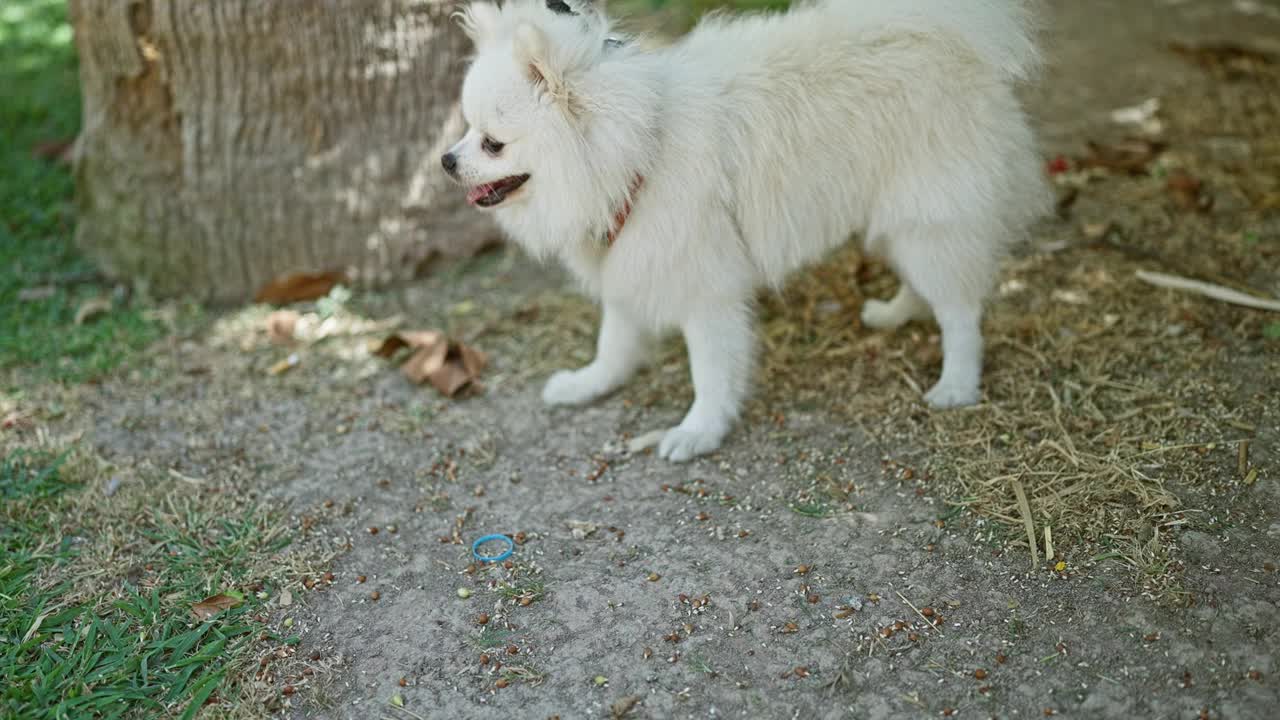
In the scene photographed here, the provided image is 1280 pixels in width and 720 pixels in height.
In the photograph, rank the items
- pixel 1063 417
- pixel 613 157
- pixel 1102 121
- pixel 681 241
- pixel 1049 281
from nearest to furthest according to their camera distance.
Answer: pixel 613 157 → pixel 681 241 → pixel 1063 417 → pixel 1049 281 → pixel 1102 121

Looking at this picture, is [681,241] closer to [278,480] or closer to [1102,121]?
[278,480]

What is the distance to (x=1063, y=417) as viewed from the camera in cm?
347

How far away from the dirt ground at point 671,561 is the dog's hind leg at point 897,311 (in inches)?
14.2

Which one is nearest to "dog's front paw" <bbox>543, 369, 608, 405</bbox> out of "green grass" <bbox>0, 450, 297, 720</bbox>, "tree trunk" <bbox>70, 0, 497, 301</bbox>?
"green grass" <bbox>0, 450, 297, 720</bbox>

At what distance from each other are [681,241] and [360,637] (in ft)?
4.99

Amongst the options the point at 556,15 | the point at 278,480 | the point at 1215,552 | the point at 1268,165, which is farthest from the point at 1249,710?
the point at 1268,165

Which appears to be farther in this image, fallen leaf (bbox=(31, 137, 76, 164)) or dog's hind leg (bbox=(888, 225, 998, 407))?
fallen leaf (bbox=(31, 137, 76, 164))

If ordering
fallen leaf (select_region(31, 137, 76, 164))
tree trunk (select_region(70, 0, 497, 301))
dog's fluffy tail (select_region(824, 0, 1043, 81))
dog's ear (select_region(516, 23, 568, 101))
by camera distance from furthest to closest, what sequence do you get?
fallen leaf (select_region(31, 137, 76, 164))
tree trunk (select_region(70, 0, 497, 301))
dog's fluffy tail (select_region(824, 0, 1043, 81))
dog's ear (select_region(516, 23, 568, 101))

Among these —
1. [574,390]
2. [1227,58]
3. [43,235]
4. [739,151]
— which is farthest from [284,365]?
[1227,58]

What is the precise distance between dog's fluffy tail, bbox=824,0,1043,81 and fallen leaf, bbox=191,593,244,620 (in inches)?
102

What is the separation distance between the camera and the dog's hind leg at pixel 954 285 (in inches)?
134

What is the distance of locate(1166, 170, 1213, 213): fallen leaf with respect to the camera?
15.3 feet

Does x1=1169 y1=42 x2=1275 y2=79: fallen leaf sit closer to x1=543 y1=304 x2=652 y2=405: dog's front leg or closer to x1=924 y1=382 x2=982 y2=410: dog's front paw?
x1=924 y1=382 x2=982 y2=410: dog's front paw

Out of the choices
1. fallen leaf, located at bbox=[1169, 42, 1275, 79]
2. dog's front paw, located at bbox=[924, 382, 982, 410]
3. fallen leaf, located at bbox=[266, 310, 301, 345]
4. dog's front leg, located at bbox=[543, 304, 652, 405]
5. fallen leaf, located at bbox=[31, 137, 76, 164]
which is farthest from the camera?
fallen leaf, located at bbox=[1169, 42, 1275, 79]
